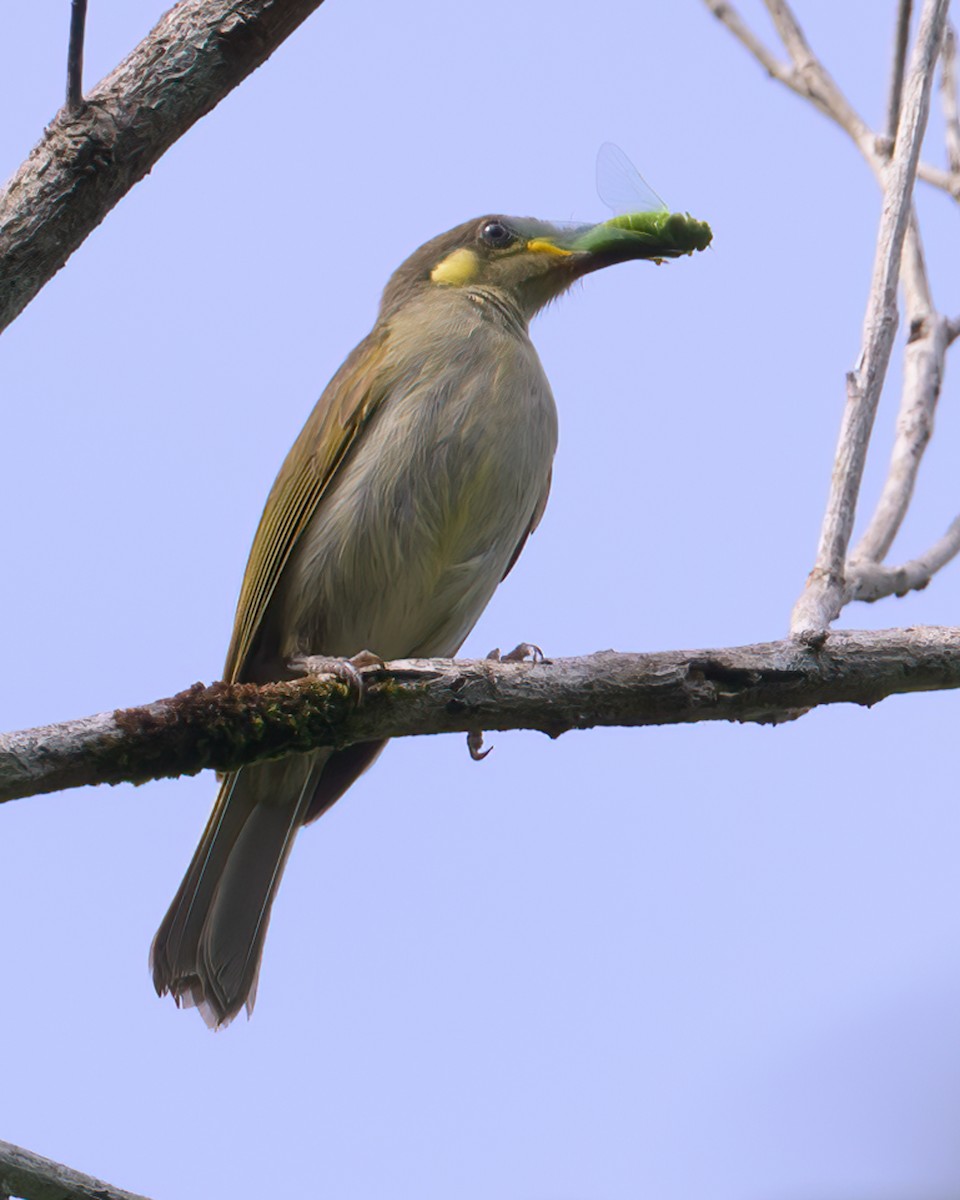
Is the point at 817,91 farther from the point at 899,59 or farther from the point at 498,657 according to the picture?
the point at 498,657

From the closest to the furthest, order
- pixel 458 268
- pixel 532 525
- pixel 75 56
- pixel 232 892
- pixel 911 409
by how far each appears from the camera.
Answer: pixel 75 56, pixel 232 892, pixel 911 409, pixel 532 525, pixel 458 268

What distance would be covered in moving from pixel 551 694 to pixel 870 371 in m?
1.44

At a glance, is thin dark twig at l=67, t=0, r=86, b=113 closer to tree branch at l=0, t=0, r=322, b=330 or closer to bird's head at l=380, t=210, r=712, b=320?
tree branch at l=0, t=0, r=322, b=330

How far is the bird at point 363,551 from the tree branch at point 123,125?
1.55m

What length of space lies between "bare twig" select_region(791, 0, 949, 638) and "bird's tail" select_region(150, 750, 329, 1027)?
1.57 metres

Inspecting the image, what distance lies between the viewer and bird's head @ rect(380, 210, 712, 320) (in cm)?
462

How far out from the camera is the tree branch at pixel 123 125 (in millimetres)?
2607

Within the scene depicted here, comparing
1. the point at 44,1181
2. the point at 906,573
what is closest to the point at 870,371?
the point at 906,573

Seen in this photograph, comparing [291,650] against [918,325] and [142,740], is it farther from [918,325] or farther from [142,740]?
[918,325]

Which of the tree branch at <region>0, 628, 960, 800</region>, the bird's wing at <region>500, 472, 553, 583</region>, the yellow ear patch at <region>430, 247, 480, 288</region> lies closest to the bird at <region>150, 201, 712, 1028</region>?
the bird's wing at <region>500, 472, 553, 583</region>

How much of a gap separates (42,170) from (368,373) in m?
1.81

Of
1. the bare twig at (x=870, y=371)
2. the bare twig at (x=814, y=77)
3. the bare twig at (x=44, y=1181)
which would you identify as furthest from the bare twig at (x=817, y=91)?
the bare twig at (x=44, y=1181)

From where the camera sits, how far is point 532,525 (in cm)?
488

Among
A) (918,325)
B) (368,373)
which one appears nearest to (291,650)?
(368,373)
